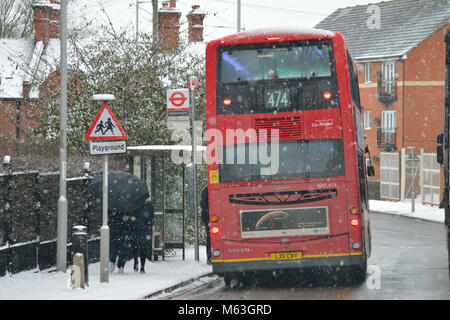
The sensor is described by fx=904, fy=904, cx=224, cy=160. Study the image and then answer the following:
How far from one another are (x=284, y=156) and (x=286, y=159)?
0.06 metres

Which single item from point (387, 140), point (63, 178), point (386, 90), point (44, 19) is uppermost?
point (44, 19)

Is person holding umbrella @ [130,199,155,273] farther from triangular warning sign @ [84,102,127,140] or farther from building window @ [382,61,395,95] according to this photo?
building window @ [382,61,395,95]

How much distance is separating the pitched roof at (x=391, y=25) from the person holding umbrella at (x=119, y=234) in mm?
40218

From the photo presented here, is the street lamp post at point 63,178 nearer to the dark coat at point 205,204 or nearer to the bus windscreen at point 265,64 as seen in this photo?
the dark coat at point 205,204

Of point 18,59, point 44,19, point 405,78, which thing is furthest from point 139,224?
point 405,78

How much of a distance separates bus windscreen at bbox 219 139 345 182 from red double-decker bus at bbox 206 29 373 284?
2cm

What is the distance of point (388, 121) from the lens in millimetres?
55875

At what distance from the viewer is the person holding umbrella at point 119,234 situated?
16.1 meters

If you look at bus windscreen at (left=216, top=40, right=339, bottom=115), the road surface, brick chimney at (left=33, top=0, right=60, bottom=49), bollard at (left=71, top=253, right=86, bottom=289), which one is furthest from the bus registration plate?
brick chimney at (left=33, top=0, right=60, bottom=49)

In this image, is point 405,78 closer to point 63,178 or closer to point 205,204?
point 205,204

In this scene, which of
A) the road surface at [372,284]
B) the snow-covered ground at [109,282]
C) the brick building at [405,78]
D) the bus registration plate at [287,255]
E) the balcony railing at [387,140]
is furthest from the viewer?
the balcony railing at [387,140]

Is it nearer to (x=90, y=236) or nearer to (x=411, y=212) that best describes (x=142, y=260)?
(x=90, y=236)

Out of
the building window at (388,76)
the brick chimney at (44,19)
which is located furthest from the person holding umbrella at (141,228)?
the building window at (388,76)

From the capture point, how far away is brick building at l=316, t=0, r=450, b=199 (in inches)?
2131
